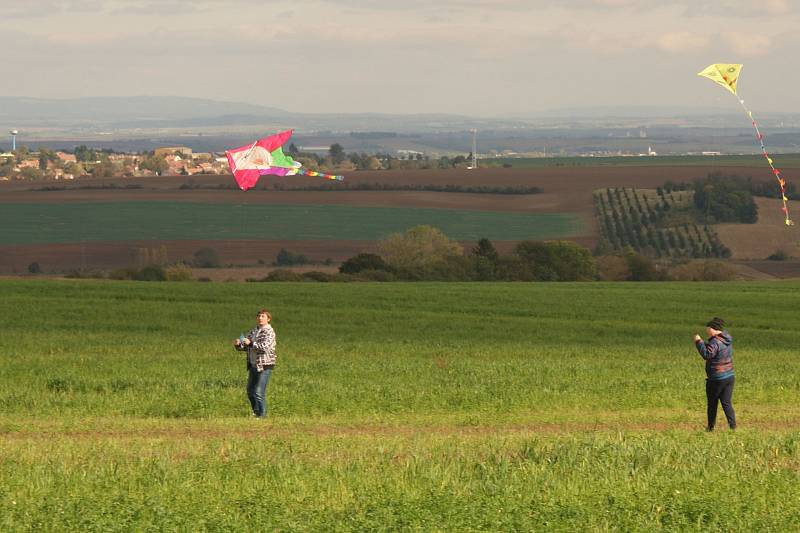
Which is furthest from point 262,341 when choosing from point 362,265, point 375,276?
Answer: point 362,265

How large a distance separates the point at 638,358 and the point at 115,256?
60805mm

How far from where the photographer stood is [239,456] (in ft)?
45.0

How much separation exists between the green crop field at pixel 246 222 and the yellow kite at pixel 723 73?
70.5 metres

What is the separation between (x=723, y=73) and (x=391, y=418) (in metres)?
10.4

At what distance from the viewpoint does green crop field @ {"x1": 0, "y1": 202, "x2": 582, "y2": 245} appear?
95.9m

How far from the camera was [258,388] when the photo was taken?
18.9 metres

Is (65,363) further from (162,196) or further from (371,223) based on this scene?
(162,196)

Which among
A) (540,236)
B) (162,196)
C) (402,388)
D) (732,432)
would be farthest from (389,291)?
(162,196)

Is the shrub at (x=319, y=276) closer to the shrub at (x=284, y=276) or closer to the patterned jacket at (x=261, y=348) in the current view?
the shrub at (x=284, y=276)

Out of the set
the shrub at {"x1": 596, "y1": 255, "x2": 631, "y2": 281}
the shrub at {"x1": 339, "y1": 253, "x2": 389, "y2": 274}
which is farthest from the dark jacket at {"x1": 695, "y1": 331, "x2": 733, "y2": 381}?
the shrub at {"x1": 596, "y1": 255, "x2": 631, "y2": 281}

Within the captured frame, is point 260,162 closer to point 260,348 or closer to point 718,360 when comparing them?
point 260,348

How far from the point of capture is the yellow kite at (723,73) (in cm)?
2414

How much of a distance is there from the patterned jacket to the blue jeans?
0.16m

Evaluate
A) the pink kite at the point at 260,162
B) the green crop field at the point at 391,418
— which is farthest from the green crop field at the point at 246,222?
the pink kite at the point at 260,162
